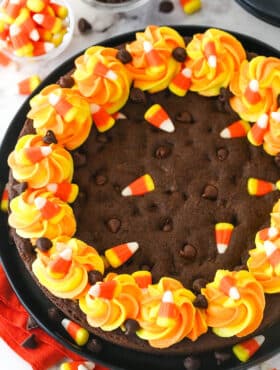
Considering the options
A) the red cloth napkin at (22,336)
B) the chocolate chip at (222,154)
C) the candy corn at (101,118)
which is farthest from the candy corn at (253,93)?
the red cloth napkin at (22,336)

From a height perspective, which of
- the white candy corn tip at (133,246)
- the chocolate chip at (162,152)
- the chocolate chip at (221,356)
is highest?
the chocolate chip at (162,152)

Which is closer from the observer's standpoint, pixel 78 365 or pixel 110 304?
pixel 110 304

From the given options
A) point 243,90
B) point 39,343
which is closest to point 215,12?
point 243,90

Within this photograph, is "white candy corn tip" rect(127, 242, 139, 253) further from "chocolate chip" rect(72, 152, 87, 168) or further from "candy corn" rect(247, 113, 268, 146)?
"candy corn" rect(247, 113, 268, 146)

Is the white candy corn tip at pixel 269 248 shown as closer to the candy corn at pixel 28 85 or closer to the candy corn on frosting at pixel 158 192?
the candy corn on frosting at pixel 158 192

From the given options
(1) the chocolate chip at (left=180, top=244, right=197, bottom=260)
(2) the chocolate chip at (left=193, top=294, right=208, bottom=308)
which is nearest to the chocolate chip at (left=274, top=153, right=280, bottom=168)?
(1) the chocolate chip at (left=180, top=244, right=197, bottom=260)

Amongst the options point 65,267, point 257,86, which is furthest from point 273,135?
point 65,267

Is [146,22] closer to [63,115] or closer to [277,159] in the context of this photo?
[63,115]
